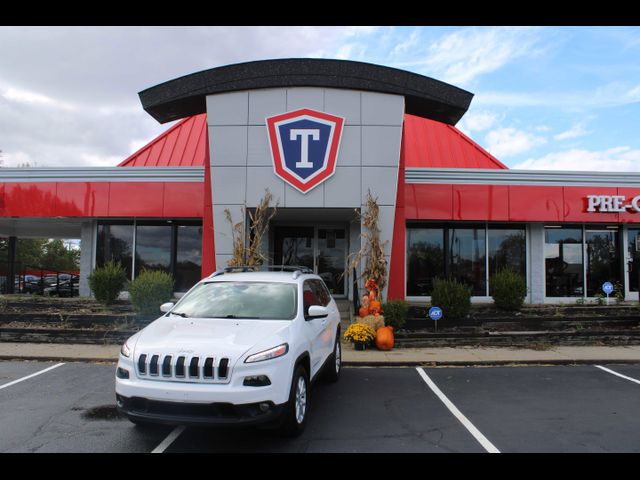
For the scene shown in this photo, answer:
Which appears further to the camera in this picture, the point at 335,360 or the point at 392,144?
the point at 392,144

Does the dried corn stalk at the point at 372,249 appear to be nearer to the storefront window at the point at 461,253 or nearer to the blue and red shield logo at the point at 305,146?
the blue and red shield logo at the point at 305,146

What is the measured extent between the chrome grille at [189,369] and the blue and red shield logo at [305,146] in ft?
25.0

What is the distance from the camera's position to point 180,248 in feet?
48.9

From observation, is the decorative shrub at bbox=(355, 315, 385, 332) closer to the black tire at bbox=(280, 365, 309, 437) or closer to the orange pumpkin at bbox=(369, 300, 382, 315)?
the orange pumpkin at bbox=(369, 300, 382, 315)

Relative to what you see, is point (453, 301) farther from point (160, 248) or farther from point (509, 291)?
point (160, 248)

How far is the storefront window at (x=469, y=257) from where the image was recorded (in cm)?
1441

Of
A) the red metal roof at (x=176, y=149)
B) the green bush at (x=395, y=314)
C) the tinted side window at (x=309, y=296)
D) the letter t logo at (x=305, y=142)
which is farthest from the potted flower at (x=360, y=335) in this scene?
the red metal roof at (x=176, y=149)

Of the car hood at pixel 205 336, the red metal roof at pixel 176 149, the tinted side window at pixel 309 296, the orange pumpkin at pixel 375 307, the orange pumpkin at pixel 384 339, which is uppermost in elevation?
the red metal roof at pixel 176 149

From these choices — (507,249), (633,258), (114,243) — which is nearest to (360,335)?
(507,249)

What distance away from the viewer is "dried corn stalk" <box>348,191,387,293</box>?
11.0 m

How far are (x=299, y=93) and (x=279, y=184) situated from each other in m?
2.40

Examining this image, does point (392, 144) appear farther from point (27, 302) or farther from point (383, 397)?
point (27, 302)

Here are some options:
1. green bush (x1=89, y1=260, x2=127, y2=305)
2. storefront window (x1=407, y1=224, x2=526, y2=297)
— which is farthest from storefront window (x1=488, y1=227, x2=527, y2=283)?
green bush (x1=89, y1=260, x2=127, y2=305)
